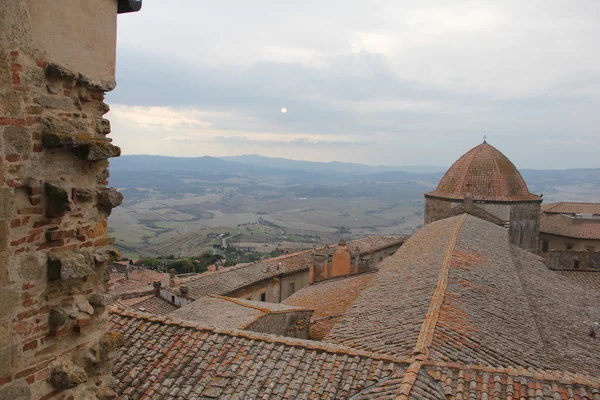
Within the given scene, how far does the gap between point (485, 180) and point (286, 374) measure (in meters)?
21.5

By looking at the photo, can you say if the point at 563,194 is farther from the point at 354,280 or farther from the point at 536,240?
the point at 354,280

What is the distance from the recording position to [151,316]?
8.19 metres

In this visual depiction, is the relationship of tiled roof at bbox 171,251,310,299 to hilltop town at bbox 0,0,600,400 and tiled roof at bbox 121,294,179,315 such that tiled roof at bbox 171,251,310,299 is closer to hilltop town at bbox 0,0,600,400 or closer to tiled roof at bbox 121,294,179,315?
tiled roof at bbox 121,294,179,315

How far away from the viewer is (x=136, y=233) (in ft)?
300

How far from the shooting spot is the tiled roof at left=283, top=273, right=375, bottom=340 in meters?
12.1

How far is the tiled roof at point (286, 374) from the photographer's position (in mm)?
5512

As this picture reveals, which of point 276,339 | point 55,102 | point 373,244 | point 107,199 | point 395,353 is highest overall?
point 55,102

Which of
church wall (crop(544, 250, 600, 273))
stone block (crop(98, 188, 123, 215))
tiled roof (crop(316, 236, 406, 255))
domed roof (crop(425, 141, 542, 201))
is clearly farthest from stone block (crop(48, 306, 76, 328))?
tiled roof (crop(316, 236, 406, 255))

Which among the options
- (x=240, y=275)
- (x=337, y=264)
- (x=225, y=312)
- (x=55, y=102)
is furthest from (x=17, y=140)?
(x=240, y=275)

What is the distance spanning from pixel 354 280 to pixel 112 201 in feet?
48.4

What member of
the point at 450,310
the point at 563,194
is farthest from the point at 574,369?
the point at 563,194

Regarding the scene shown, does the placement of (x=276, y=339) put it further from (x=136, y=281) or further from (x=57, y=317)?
(x=136, y=281)

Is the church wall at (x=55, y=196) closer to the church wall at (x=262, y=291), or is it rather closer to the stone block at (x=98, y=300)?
the stone block at (x=98, y=300)

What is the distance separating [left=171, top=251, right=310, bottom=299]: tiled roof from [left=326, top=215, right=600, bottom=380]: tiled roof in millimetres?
10741
